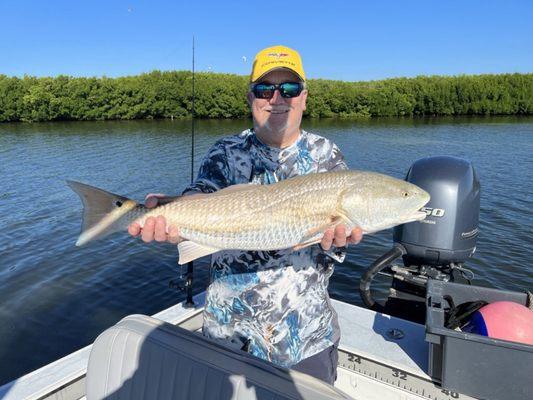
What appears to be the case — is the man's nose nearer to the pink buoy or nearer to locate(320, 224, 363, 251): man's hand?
locate(320, 224, 363, 251): man's hand

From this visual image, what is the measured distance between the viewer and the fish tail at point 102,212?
A: 9.84ft

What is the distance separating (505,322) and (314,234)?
6.46 feet

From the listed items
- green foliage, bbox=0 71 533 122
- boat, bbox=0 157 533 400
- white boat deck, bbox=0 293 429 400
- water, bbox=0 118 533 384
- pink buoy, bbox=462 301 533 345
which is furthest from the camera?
green foliage, bbox=0 71 533 122

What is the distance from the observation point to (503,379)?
3203mm

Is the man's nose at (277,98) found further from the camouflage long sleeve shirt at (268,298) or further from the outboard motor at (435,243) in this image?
the outboard motor at (435,243)

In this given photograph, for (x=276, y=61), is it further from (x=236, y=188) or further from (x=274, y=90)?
(x=236, y=188)

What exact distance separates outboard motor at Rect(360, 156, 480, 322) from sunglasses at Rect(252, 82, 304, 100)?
3.07 m

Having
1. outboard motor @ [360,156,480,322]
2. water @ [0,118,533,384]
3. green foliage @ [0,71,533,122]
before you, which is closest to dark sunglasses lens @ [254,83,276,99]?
outboard motor @ [360,156,480,322]

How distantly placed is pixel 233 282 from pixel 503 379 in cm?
229

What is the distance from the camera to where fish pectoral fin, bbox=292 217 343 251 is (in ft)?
9.15

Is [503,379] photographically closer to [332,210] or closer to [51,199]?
[332,210]

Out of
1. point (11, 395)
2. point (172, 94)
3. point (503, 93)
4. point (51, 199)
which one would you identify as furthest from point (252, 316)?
point (503, 93)

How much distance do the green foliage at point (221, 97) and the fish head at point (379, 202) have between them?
69789mm

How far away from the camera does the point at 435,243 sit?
17.7 ft
